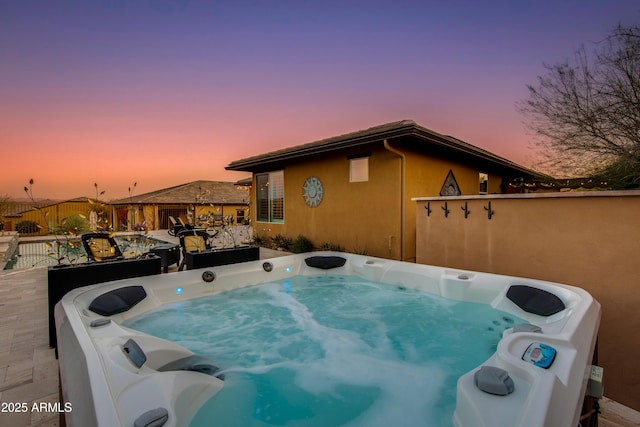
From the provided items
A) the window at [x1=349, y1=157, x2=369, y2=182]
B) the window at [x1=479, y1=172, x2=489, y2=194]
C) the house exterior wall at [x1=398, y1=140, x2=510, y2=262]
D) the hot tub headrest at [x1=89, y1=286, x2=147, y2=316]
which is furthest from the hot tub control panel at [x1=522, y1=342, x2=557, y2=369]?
the window at [x1=479, y1=172, x2=489, y2=194]

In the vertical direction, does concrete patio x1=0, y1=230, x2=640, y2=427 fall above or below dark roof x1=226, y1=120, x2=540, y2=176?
below

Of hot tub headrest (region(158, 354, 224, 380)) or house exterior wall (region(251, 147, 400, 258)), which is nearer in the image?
hot tub headrest (region(158, 354, 224, 380))

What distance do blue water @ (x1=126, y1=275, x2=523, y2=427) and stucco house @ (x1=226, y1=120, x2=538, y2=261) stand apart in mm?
2289

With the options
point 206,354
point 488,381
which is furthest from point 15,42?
point 488,381

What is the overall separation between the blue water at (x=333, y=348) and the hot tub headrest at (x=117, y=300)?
0.20 metres

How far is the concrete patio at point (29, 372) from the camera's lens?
5.97 ft

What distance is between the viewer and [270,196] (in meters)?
9.43

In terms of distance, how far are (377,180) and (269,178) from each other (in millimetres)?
4277

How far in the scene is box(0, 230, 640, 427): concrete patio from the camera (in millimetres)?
1818

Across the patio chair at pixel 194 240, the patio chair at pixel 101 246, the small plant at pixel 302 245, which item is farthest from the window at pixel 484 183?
the patio chair at pixel 101 246

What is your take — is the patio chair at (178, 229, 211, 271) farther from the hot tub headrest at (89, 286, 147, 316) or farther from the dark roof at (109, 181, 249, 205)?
the dark roof at (109, 181, 249, 205)

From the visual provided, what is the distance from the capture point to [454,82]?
7.52 m

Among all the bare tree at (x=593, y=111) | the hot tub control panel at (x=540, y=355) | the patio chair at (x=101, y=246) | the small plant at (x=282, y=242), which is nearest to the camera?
the hot tub control panel at (x=540, y=355)

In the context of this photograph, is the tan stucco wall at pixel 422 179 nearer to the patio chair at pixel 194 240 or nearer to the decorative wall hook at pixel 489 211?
the decorative wall hook at pixel 489 211
